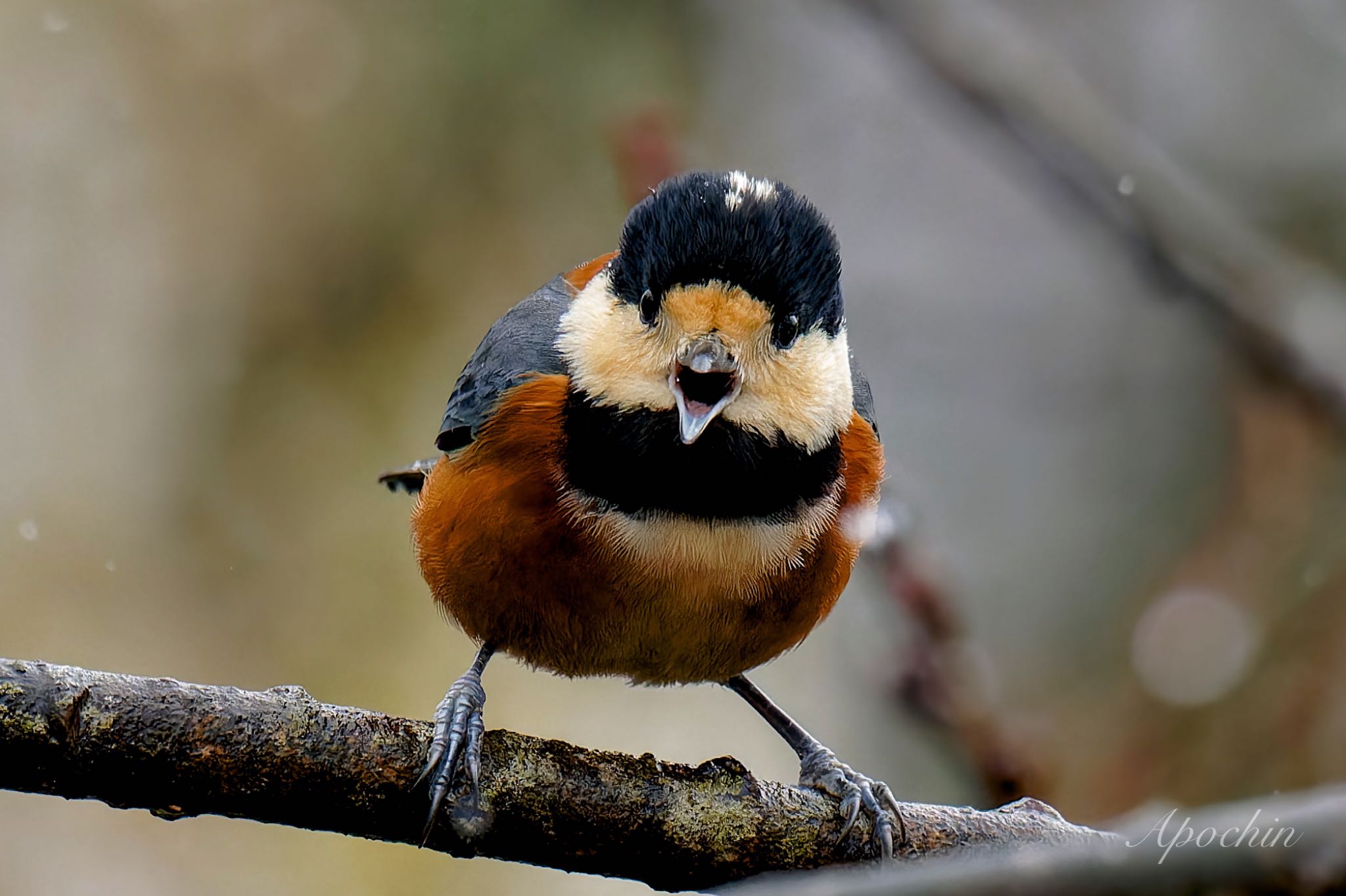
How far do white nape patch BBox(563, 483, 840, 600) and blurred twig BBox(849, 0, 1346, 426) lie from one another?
1.58m

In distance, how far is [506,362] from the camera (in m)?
3.01

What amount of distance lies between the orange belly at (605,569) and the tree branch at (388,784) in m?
0.31

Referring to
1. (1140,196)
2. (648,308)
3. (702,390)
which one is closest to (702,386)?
(702,390)

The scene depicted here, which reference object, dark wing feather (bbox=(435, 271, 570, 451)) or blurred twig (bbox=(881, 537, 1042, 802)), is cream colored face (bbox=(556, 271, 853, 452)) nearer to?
dark wing feather (bbox=(435, 271, 570, 451))

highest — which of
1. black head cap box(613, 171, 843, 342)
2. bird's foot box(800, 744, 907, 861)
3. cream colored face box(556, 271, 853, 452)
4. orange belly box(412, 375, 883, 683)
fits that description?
black head cap box(613, 171, 843, 342)

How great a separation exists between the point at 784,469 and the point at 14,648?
436 centimetres

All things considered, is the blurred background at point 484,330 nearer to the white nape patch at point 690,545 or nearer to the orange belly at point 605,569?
the orange belly at point 605,569

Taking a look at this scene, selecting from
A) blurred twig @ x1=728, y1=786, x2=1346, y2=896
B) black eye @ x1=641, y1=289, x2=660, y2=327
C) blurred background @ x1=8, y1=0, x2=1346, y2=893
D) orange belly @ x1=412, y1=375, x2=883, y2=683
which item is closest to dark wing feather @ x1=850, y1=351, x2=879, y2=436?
orange belly @ x1=412, y1=375, x2=883, y2=683

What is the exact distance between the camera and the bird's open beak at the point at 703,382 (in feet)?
7.75

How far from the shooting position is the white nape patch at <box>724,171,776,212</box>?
2584mm

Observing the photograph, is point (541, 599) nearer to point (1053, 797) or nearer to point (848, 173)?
point (1053, 797)

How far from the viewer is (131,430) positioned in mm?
6242

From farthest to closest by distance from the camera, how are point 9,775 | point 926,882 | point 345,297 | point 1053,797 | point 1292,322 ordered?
point 345,297, point 1053,797, point 1292,322, point 9,775, point 926,882

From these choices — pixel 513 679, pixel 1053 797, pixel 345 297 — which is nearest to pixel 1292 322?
pixel 1053 797
